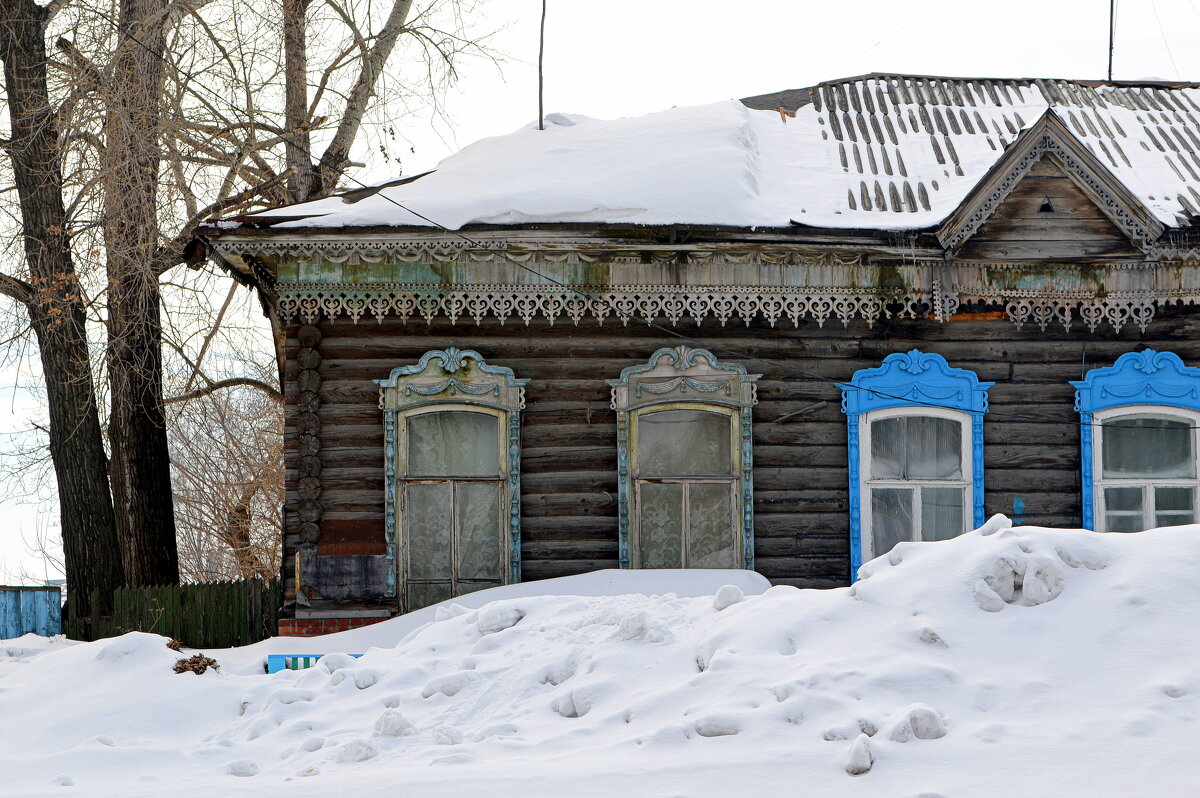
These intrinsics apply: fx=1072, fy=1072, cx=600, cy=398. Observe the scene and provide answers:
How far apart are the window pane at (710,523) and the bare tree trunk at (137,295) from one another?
6347 mm

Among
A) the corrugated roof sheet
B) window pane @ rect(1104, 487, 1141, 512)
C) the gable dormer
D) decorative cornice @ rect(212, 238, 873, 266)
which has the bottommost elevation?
window pane @ rect(1104, 487, 1141, 512)

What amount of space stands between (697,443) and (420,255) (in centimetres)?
291

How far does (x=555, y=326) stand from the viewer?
945 cm

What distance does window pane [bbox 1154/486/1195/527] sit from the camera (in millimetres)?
9680

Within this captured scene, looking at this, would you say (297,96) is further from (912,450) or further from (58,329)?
(912,450)

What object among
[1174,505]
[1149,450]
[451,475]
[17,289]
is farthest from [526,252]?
[17,289]

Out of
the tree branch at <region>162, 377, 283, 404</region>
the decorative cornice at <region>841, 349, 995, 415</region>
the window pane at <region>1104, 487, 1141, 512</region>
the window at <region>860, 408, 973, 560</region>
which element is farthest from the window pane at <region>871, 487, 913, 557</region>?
the tree branch at <region>162, 377, 283, 404</region>

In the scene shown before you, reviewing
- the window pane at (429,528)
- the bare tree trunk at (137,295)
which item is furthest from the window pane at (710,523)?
the bare tree trunk at (137,295)

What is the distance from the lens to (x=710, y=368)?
31.0 ft

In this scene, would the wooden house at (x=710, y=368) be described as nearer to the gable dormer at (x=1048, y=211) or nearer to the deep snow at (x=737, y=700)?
the gable dormer at (x=1048, y=211)

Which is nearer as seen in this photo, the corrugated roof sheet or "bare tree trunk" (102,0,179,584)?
the corrugated roof sheet

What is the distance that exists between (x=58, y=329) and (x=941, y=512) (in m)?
9.88

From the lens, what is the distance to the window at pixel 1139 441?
9.54m

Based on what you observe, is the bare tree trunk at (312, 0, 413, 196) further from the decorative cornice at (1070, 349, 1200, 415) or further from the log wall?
the decorative cornice at (1070, 349, 1200, 415)
